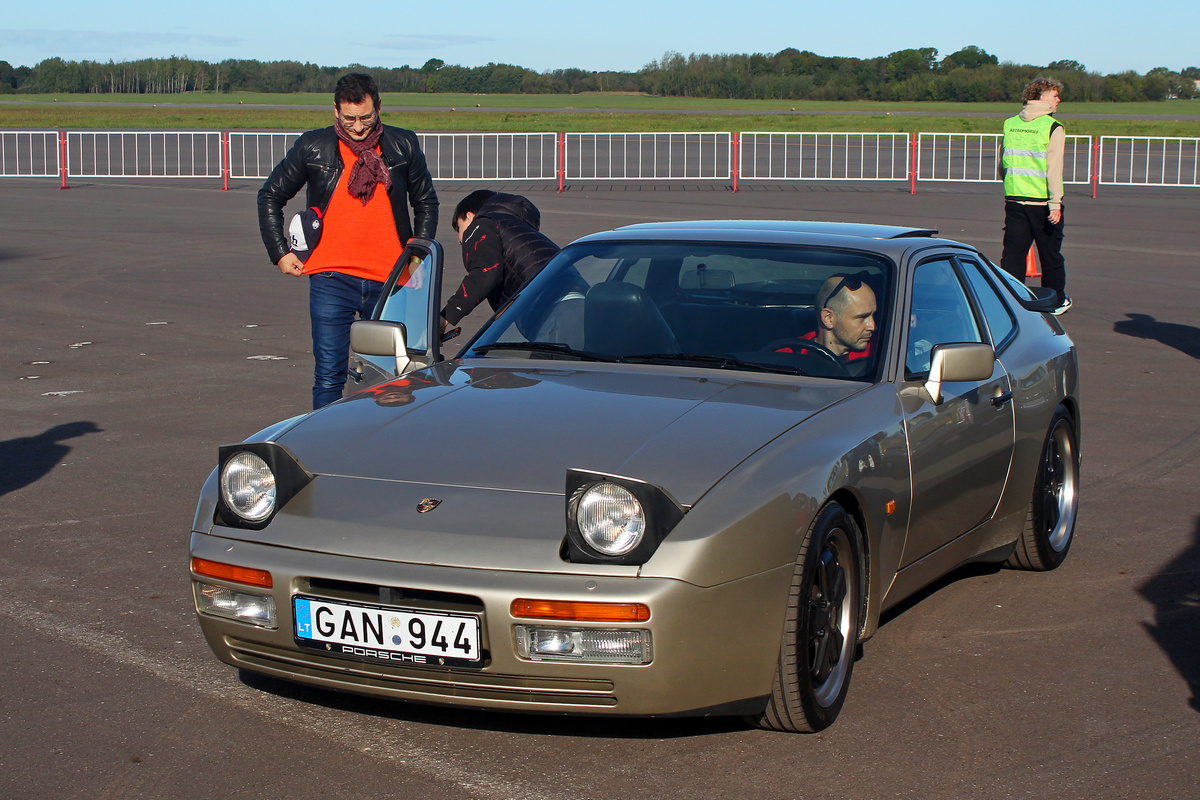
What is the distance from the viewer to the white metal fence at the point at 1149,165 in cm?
2922

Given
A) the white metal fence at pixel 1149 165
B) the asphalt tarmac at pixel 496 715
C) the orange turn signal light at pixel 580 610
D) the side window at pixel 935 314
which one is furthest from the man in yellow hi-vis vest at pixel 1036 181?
the white metal fence at pixel 1149 165

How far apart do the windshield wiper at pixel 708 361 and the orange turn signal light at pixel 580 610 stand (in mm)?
1374

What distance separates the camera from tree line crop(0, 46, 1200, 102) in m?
94.7

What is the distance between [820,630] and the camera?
3795mm

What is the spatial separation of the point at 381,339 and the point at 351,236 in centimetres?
204

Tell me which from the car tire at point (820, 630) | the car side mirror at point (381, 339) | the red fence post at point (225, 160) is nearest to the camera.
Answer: the car tire at point (820, 630)

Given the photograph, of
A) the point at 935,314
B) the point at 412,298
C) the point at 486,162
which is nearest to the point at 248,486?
the point at 412,298

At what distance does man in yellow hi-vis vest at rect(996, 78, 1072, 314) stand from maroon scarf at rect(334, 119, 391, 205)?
21.2ft

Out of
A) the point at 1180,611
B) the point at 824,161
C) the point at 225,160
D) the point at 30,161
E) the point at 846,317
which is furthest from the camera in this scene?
the point at 824,161

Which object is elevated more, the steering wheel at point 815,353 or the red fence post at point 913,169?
the red fence post at point 913,169

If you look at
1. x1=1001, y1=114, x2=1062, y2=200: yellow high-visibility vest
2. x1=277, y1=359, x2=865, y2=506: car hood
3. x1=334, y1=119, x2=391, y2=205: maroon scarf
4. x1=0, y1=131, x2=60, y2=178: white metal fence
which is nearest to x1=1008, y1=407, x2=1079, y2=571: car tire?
x1=277, y1=359, x2=865, y2=506: car hood

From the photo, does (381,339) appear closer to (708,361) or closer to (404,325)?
(404,325)

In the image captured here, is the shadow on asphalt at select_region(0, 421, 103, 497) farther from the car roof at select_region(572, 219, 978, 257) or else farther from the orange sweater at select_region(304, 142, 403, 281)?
the car roof at select_region(572, 219, 978, 257)

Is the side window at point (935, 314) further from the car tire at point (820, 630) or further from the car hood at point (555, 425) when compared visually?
the car tire at point (820, 630)
